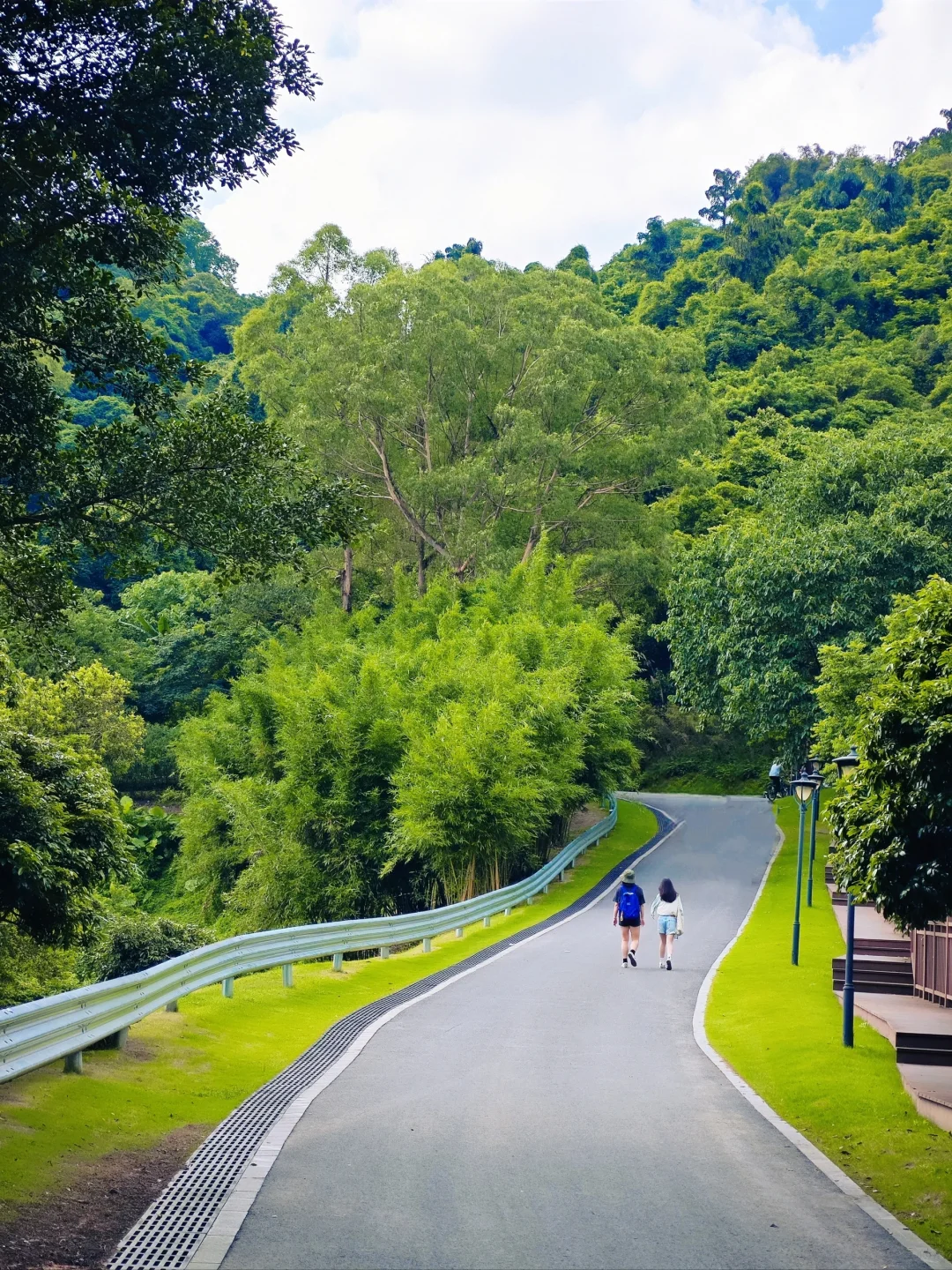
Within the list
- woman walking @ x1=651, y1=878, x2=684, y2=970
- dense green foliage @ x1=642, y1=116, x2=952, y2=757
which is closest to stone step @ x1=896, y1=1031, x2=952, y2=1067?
woman walking @ x1=651, y1=878, x2=684, y2=970

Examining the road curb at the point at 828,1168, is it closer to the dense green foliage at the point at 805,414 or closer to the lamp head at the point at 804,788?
the lamp head at the point at 804,788

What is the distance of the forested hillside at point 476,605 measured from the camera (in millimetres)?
33406

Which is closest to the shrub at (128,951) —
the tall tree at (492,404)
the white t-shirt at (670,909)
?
the white t-shirt at (670,909)

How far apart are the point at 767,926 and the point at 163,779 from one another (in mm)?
31925

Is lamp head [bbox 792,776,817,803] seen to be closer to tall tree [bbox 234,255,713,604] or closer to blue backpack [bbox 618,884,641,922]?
blue backpack [bbox 618,884,641,922]

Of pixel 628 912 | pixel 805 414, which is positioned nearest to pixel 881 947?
pixel 628 912

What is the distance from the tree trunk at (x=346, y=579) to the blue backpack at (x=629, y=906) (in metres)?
32.5

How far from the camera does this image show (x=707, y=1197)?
7.15 meters

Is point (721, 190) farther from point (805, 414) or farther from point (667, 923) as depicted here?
point (667, 923)

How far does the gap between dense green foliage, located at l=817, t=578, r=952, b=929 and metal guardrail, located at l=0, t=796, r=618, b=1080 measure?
6522 millimetres

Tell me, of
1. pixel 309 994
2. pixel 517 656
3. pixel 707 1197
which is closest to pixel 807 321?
pixel 517 656

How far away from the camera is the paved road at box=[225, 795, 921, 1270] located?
20.3 ft

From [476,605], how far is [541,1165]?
3435 centimetres

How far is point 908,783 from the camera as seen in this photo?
890cm
